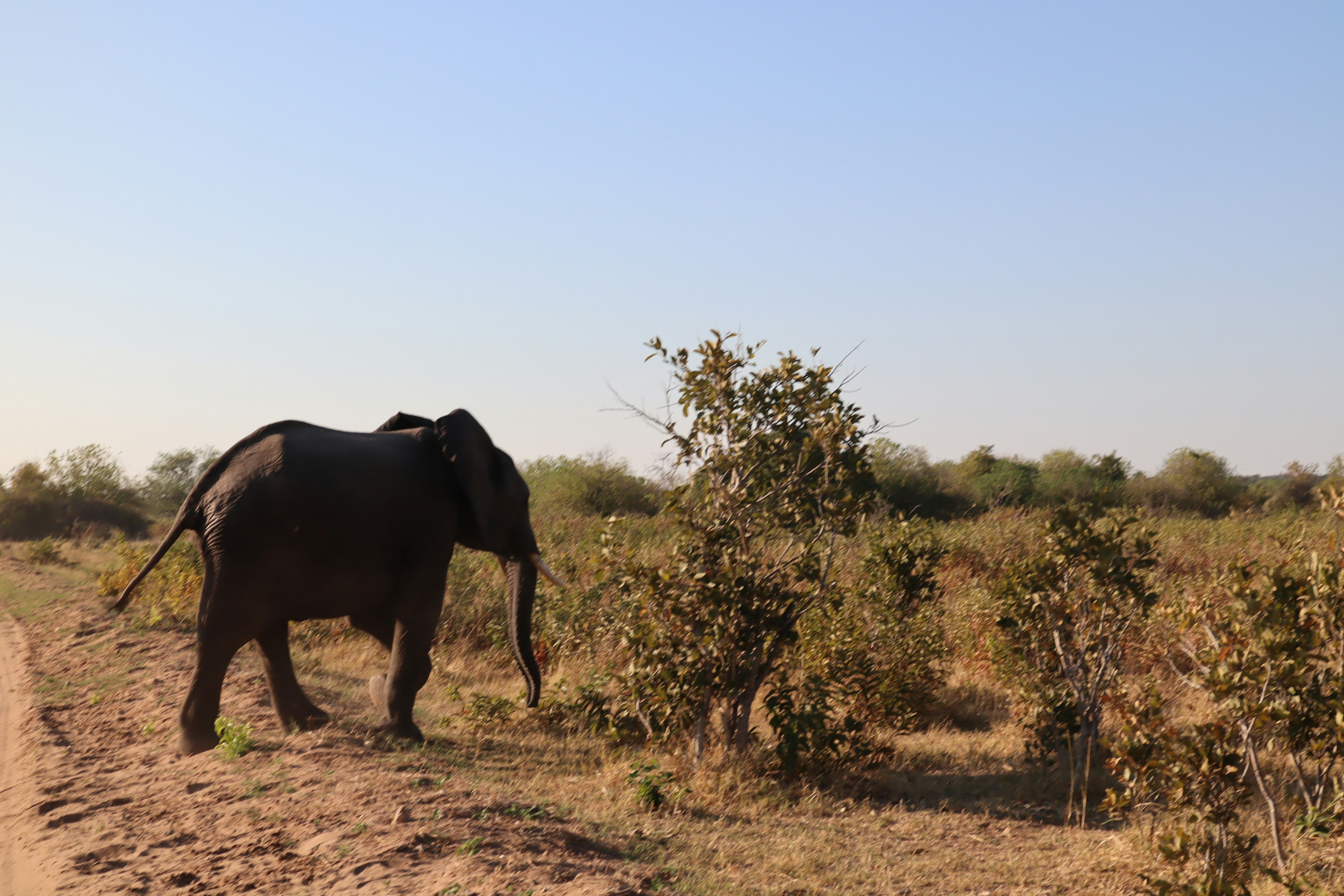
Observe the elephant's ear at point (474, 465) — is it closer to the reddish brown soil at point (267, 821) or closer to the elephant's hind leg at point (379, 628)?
the elephant's hind leg at point (379, 628)

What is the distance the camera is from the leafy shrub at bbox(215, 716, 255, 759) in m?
7.22

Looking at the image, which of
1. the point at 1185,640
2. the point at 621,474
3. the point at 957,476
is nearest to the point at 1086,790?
the point at 1185,640

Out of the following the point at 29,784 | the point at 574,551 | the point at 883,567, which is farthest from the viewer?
the point at 574,551

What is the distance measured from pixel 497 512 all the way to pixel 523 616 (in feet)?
3.71

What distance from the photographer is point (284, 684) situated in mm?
8180

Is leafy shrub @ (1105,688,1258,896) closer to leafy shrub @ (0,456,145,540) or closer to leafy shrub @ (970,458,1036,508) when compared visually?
leafy shrub @ (970,458,1036,508)

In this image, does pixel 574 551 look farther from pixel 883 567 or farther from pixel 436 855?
pixel 436 855

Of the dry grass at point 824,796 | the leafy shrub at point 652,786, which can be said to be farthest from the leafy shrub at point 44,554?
the leafy shrub at point 652,786

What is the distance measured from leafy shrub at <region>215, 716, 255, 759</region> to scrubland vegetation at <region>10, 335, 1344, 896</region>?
Answer: 1892 millimetres

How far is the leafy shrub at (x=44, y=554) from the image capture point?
82.3 ft

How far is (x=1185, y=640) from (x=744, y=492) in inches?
127

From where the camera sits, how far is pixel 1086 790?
7.17m

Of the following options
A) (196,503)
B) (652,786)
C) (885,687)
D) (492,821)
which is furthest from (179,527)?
(885,687)

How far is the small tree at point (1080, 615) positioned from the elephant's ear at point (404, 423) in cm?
545
